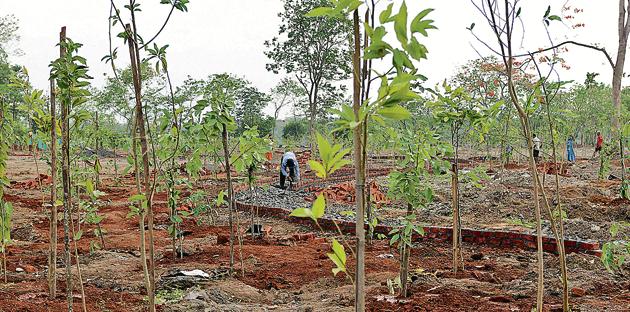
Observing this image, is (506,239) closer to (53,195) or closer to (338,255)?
(53,195)

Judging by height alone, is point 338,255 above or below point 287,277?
above

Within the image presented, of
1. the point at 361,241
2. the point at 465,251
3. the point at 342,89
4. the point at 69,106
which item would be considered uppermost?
the point at 342,89

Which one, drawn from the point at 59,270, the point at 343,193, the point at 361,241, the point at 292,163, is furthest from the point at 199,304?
the point at 292,163

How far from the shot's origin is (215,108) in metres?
5.62

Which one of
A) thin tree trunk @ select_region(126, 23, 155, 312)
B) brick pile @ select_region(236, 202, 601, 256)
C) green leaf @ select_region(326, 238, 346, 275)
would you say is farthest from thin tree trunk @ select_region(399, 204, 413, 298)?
green leaf @ select_region(326, 238, 346, 275)

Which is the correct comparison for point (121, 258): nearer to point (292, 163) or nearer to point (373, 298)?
point (373, 298)

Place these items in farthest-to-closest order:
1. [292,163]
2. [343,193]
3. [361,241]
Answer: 1. [292,163]
2. [343,193]
3. [361,241]


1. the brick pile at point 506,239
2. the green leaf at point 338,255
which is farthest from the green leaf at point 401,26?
the brick pile at point 506,239

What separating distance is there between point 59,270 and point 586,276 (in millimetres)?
5372

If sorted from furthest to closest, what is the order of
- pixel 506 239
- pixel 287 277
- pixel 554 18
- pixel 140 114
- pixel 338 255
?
1. pixel 506 239
2. pixel 287 277
3. pixel 554 18
4. pixel 140 114
5. pixel 338 255

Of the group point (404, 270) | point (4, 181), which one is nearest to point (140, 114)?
point (4, 181)

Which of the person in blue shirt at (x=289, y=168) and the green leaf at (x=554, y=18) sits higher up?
the green leaf at (x=554, y=18)

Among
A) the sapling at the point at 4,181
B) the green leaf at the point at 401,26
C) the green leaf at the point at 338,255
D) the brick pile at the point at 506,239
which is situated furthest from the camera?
the brick pile at the point at 506,239

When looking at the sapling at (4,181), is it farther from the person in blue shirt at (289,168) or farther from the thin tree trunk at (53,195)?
the person in blue shirt at (289,168)
